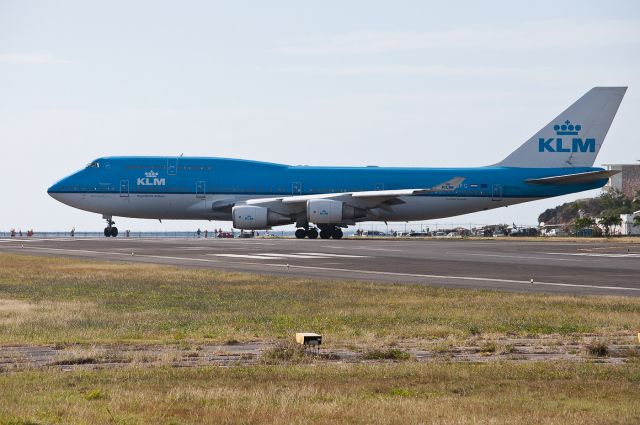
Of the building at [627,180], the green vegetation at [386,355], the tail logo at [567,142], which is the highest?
the building at [627,180]

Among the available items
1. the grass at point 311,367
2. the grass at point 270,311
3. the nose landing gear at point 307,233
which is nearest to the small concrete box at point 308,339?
the grass at point 311,367

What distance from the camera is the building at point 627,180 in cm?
17951

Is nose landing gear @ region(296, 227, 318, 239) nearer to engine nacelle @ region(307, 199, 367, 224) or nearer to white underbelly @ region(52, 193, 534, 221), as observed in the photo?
white underbelly @ region(52, 193, 534, 221)

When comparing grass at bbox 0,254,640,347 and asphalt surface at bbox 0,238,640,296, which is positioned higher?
asphalt surface at bbox 0,238,640,296

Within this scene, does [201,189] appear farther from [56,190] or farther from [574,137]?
[574,137]

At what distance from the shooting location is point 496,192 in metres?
75.6

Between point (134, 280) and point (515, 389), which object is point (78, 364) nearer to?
point (515, 389)

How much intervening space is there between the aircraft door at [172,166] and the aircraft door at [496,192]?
22.4 meters

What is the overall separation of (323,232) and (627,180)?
393ft

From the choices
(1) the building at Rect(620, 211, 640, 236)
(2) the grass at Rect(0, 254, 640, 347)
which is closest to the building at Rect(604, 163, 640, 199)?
(1) the building at Rect(620, 211, 640, 236)

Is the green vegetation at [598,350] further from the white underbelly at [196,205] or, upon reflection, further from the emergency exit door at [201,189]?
the emergency exit door at [201,189]

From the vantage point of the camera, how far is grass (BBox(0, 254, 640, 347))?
20.1 meters

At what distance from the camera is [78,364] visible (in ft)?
51.8

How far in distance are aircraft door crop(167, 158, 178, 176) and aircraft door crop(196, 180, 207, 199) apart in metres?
1.78
